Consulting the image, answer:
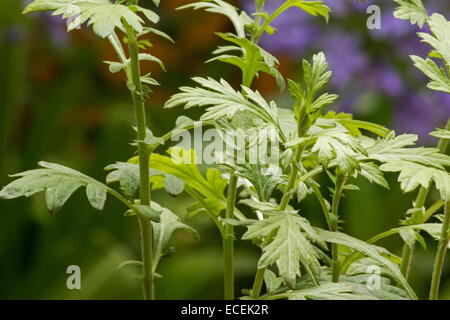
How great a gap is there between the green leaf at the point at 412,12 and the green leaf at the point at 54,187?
27cm

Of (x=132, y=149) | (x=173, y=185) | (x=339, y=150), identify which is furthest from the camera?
(x=132, y=149)

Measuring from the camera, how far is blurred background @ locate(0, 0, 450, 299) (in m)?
1.50

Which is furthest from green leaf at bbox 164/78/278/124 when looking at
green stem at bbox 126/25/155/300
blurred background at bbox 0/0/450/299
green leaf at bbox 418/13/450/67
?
blurred background at bbox 0/0/450/299

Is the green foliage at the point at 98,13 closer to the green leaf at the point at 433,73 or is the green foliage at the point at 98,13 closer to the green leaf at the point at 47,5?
the green leaf at the point at 47,5

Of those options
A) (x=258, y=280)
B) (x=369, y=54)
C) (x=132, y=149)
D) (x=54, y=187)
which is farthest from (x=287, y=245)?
(x=369, y=54)

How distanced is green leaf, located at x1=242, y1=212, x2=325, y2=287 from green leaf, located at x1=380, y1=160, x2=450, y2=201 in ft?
0.23

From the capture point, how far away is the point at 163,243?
556mm

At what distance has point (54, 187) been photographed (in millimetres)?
489

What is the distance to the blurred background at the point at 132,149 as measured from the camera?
1.50 meters

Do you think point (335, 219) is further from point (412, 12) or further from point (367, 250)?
point (412, 12)

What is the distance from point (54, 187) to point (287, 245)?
171mm

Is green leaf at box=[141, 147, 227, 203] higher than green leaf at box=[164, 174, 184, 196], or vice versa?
green leaf at box=[141, 147, 227, 203]

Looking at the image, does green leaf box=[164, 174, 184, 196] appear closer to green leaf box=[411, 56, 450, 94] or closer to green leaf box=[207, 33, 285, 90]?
green leaf box=[207, 33, 285, 90]
